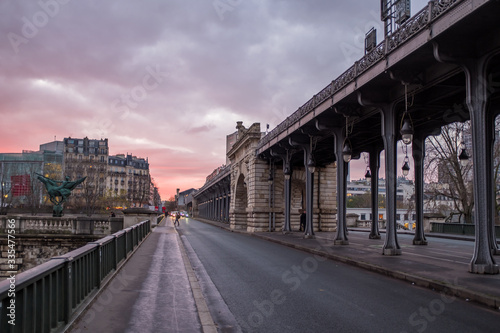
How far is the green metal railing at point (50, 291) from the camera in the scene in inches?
141

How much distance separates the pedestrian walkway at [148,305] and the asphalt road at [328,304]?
461 mm

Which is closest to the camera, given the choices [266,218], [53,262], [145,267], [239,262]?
[53,262]

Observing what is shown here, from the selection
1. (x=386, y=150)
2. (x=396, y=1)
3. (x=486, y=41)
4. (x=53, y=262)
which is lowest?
(x=53, y=262)

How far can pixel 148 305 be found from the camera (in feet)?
24.6

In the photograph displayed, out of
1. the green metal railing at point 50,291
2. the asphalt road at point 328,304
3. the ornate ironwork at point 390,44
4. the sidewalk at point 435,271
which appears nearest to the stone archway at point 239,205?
the ornate ironwork at point 390,44

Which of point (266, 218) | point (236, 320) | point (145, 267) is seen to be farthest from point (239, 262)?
point (266, 218)

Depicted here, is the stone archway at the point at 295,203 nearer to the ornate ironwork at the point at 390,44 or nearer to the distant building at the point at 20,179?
the ornate ironwork at the point at 390,44

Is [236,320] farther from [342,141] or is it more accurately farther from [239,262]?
[342,141]

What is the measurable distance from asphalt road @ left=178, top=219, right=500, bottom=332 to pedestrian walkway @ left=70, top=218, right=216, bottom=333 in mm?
461

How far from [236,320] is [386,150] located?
1124cm

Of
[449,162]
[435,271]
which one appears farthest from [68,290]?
[449,162]

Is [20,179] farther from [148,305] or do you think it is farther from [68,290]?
[68,290]

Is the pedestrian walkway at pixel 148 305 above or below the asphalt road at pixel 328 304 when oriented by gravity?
above

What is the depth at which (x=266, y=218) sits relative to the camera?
36281mm
